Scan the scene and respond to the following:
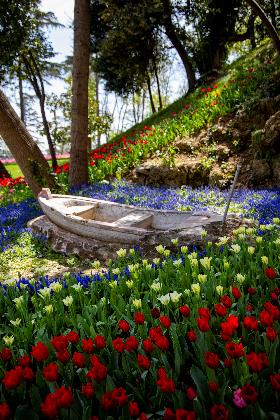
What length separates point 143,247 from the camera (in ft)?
17.4

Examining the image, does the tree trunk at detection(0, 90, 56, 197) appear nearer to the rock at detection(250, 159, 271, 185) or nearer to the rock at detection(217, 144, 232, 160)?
the rock at detection(217, 144, 232, 160)

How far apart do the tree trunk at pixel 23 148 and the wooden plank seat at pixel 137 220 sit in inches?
154

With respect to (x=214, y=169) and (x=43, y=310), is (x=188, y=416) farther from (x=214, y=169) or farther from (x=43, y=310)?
(x=214, y=169)

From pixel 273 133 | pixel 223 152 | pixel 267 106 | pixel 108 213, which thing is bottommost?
pixel 108 213

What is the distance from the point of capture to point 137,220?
6.13 meters

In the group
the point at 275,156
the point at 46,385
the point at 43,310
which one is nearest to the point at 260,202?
the point at 275,156

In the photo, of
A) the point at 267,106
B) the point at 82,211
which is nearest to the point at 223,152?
the point at 267,106

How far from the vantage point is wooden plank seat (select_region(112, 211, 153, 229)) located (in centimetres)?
601

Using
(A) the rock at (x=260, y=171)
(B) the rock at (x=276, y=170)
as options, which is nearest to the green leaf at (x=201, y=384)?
(B) the rock at (x=276, y=170)

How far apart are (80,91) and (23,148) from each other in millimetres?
2362

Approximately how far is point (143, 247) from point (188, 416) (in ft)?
13.0

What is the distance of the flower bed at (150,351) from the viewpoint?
168 centimetres

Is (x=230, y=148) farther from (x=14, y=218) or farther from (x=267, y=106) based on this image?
(x=14, y=218)

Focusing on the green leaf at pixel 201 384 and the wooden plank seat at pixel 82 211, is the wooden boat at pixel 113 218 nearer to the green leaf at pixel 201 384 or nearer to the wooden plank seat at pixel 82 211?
the wooden plank seat at pixel 82 211
